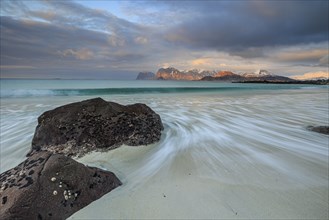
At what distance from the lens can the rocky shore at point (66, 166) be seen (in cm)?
203

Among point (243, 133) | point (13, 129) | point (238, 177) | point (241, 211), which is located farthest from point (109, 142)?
point (13, 129)

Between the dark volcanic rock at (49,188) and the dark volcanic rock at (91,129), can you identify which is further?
the dark volcanic rock at (91,129)

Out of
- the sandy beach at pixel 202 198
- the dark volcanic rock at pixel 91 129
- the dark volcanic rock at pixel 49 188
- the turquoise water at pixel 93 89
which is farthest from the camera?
the turquoise water at pixel 93 89

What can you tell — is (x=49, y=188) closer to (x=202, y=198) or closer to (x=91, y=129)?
(x=202, y=198)

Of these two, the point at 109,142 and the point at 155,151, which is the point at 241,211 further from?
the point at 109,142

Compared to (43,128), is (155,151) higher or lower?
lower

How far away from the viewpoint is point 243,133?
5359mm

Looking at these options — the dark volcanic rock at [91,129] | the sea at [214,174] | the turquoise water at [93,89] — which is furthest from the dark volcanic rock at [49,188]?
the turquoise water at [93,89]

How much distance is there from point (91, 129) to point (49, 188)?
86.0 inches

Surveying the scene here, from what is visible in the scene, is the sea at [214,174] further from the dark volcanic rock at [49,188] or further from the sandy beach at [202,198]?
the dark volcanic rock at [49,188]

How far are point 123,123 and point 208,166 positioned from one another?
210 cm

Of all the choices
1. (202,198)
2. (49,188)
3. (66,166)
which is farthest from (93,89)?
(202,198)

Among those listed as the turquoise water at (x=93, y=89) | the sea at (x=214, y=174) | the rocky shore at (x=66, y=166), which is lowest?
the turquoise water at (x=93, y=89)

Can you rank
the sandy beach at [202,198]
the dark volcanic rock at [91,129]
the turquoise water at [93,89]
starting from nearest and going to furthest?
the sandy beach at [202,198] < the dark volcanic rock at [91,129] < the turquoise water at [93,89]
